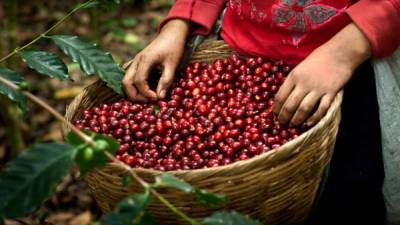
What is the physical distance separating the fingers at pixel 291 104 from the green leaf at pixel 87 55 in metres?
0.56

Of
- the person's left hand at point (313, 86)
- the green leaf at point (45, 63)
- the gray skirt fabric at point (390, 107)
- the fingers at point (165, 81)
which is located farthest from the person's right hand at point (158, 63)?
the gray skirt fabric at point (390, 107)

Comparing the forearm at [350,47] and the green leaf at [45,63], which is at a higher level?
the green leaf at [45,63]

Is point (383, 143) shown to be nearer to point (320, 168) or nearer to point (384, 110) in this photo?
point (384, 110)

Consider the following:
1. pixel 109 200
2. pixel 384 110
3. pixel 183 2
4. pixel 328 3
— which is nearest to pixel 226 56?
pixel 183 2

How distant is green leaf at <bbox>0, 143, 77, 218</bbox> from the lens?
915mm

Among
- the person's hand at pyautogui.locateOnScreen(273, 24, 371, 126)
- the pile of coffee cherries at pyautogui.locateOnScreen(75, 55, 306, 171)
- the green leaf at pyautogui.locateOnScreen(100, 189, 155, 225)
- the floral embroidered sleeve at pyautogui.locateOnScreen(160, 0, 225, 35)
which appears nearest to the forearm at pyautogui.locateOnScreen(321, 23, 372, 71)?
the person's hand at pyautogui.locateOnScreen(273, 24, 371, 126)

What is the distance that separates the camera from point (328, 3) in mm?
1751

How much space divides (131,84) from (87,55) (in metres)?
0.41

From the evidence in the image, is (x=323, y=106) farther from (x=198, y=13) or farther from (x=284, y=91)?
(x=198, y=13)

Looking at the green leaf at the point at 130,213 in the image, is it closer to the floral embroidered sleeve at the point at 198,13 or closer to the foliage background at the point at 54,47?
the floral embroidered sleeve at the point at 198,13

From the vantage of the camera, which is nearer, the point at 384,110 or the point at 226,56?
the point at 384,110

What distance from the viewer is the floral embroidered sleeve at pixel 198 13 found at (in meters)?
2.13

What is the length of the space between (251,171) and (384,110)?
59 centimetres

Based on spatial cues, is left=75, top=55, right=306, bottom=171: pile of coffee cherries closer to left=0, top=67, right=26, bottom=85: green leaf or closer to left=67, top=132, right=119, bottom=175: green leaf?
left=0, top=67, right=26, bottom=85: green leaf
